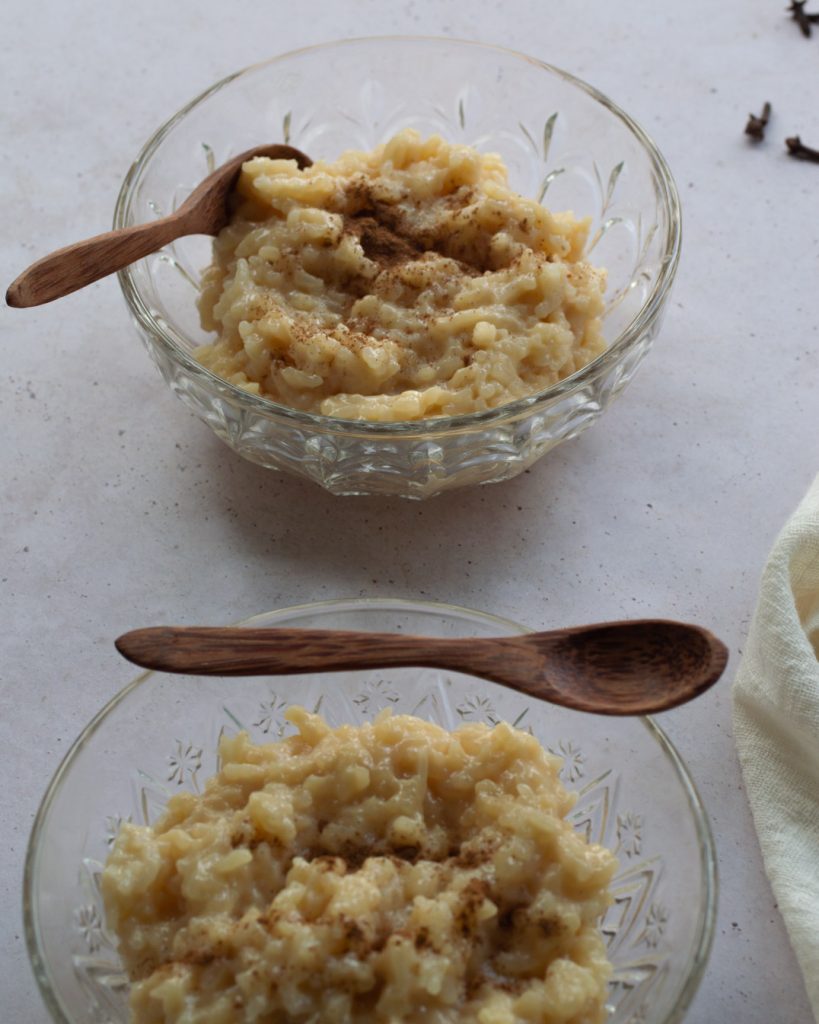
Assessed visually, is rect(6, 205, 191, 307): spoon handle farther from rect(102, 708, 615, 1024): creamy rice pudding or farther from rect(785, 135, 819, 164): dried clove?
rect(785, 135, 819, 164): dried clove

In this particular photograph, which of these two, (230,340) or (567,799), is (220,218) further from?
(567,799)

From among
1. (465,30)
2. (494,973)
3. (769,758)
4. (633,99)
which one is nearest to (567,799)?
(494,973)

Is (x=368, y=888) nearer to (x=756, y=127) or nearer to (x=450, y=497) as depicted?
→ (x=450, y=497)

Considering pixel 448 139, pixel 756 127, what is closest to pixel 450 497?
pixel 448 139

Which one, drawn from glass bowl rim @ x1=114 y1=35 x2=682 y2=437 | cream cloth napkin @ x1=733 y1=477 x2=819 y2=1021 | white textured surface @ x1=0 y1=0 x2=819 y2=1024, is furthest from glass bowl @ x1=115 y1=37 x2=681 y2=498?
cream cloth napkin @ x1=733 y1=477 x2=819 y2=1021

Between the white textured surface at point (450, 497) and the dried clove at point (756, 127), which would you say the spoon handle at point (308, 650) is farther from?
the dried clove at point (756, 127)

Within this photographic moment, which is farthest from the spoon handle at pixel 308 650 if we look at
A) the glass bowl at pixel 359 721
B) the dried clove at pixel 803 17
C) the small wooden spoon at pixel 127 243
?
the dried clove at pixel 803 17
